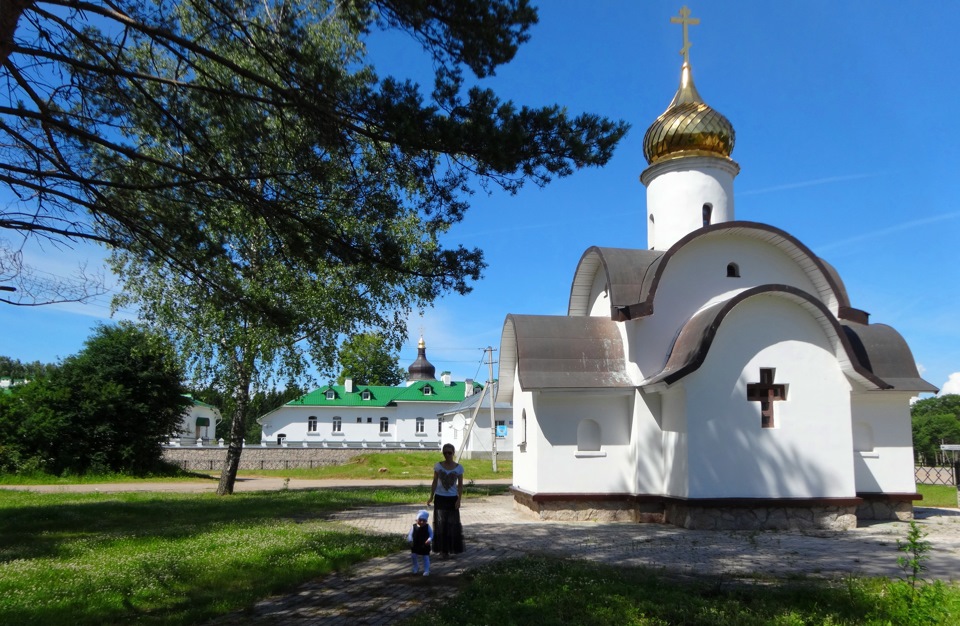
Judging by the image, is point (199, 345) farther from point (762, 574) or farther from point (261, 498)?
point (762, 574)

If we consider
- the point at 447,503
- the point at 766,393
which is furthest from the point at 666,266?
the point at 447,503

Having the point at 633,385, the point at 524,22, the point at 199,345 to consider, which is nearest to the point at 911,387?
the point at 633,385

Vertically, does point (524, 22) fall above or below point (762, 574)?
above

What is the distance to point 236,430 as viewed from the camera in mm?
18656

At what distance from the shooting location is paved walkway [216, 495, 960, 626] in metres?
6.30

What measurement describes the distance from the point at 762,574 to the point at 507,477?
811 inches

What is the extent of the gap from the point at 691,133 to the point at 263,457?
28708 millimetres

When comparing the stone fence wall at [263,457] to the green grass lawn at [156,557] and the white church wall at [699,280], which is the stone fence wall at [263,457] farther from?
the white church wall at [699,280]

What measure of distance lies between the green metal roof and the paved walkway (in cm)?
4073

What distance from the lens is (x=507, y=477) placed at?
27.8 m

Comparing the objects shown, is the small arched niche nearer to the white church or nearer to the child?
the white church

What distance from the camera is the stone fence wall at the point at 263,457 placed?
3441 centimetres

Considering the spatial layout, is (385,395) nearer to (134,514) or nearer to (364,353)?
(364,353)

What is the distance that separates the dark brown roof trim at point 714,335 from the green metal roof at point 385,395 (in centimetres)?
4333
